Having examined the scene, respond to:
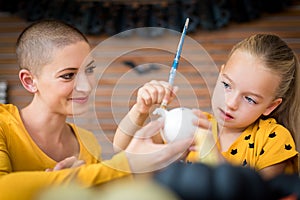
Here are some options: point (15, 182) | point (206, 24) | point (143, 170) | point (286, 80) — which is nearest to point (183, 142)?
point (143, 170)

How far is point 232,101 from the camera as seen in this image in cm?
104

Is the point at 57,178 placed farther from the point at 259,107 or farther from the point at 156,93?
the point at 259,107

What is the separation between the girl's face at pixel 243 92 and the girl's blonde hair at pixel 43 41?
33 centimetres

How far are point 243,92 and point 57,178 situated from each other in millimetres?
543

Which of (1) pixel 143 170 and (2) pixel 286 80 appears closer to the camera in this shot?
(1) pixel 143 170

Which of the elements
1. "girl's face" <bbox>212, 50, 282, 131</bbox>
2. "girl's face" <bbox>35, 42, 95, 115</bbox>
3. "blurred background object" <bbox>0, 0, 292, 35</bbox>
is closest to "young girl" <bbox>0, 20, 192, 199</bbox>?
"girl's face" <bbox>35, 42, 95, 115</bbox>

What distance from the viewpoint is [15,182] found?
557mm

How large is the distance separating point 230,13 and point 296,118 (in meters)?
1.89

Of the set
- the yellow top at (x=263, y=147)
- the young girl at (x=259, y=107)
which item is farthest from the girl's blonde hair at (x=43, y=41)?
the yellow top at (x=263, y=147)

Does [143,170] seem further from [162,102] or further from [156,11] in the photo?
[156,11]

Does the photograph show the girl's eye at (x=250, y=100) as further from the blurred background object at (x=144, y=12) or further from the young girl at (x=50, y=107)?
the blurred background object at (x=144, y=12)

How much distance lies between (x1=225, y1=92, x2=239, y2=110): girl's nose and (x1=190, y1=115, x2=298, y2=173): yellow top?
5cm

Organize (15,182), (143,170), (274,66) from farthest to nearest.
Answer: (274,66) → (143,170) → (15,182)

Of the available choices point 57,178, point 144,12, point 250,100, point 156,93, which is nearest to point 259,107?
point 250,100
